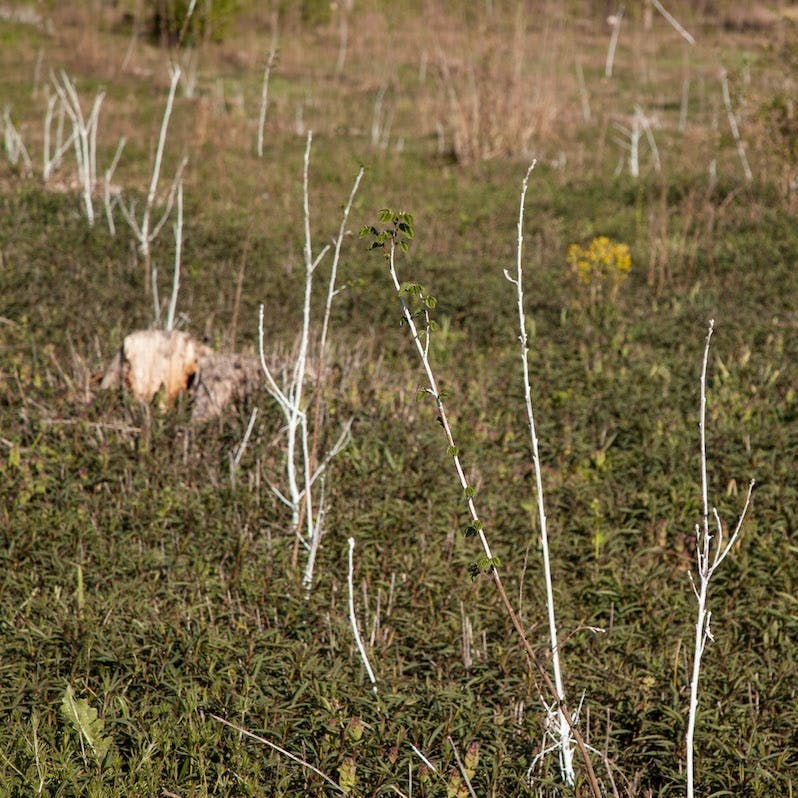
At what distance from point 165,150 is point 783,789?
10558 millimetres

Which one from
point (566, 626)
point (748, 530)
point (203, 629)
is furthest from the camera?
point (748, 530)

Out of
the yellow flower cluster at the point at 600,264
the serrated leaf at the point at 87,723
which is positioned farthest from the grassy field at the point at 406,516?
the yellow flower cluster at the point at 600,264

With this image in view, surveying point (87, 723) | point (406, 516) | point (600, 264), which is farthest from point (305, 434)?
point (600, 264)

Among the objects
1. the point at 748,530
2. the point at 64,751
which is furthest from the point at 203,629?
the point at 748,530

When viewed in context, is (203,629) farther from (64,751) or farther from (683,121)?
(683,121)

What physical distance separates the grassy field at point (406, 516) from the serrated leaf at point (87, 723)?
13 millimetres

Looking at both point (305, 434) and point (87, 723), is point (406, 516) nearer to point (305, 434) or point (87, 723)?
point (305, 434)

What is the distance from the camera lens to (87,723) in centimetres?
233

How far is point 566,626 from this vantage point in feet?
10.3

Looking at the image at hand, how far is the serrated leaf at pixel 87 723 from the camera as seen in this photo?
2.31 meters

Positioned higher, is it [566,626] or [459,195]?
[459,195]

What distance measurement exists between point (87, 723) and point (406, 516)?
1.60 m

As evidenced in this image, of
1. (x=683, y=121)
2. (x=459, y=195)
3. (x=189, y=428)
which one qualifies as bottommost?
(x=189, y=428)

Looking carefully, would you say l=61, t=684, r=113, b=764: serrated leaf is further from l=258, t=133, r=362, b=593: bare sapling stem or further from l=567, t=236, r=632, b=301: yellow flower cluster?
l=567, t=236, r=632, b=301: yellow flower cluster
